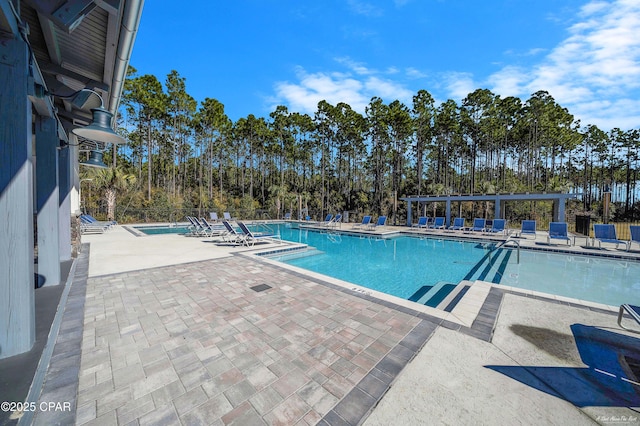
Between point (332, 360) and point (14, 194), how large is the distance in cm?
297

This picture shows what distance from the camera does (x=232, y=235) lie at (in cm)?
917

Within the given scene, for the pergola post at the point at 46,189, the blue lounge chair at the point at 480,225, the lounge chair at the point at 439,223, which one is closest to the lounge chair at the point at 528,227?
the blue lounge chair at the point at 480,225

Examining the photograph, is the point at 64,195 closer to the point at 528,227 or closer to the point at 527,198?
the point at 528,227

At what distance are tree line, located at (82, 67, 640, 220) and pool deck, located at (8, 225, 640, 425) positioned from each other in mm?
15714

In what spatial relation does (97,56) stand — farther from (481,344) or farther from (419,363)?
(481,344)

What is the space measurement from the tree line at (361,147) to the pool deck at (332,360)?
619 inches

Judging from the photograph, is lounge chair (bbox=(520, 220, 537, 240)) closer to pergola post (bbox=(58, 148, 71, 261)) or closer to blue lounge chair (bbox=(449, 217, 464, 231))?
blue lounge chair (bbox=(449, 217, 464, 231))

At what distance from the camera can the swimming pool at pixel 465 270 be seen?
17.1ft

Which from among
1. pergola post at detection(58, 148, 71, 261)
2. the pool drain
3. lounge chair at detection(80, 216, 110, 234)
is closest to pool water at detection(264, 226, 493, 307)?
the pool drain

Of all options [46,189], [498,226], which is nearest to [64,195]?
[46,189]

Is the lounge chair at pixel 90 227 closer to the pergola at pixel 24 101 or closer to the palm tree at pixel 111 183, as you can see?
the palm tree at pixel 111 183

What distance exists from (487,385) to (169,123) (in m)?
29.3

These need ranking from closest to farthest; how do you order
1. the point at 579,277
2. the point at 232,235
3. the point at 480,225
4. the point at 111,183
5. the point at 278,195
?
the point at 579,277 < the point at 232,235 < the point at 480,225 < the point at 111,183 < the point at 278,195

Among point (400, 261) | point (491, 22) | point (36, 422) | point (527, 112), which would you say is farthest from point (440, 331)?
point (527, 112)
